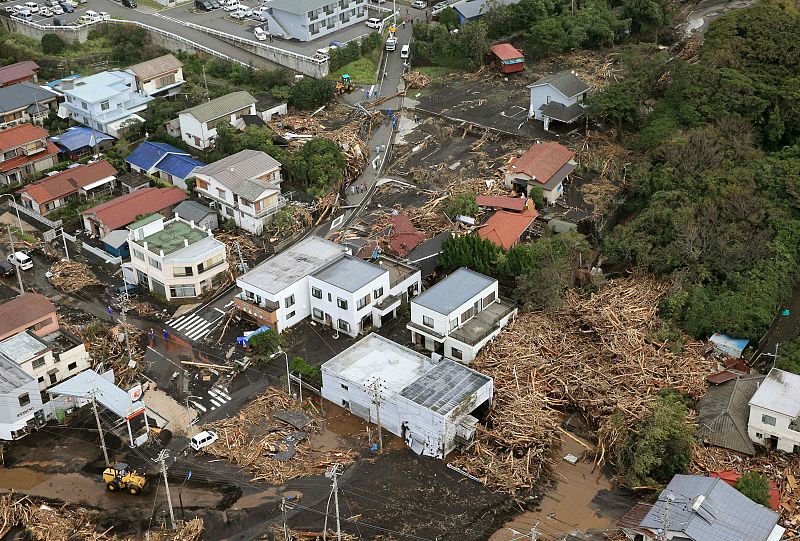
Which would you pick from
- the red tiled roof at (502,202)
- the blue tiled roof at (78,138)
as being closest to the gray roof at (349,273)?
the red tiled roof at (502,202)

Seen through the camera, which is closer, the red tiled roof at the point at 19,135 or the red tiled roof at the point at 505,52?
the red tiled roof at the point at 19,135

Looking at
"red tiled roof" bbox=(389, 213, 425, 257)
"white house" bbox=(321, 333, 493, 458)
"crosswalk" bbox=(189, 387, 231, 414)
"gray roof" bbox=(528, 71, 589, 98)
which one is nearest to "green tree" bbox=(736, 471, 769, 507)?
"white house" bbox=(321, 333, 493, 458)

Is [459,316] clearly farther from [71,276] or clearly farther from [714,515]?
[71,276]

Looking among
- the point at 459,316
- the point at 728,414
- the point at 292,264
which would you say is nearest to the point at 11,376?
the point at 292,264

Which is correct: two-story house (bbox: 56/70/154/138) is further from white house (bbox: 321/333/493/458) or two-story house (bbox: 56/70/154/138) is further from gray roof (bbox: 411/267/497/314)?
white house (bbox: 321/333/493/458)

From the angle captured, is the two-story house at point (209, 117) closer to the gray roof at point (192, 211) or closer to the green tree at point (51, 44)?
the gray roof at point (192, 211)

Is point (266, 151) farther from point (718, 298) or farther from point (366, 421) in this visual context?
point (718, 298)

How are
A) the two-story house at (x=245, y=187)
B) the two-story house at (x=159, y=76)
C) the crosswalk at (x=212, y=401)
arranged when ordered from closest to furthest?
1. the crosswalk at (x=212, y=401)
2. the two-story house at (x=245, y=187)
3. the two-story house at (x=159, y=76)

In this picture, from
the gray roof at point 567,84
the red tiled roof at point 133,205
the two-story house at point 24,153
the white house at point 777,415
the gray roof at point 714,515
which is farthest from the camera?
the gray roof at point 567,84
